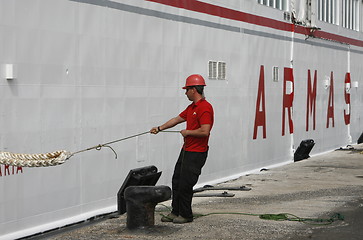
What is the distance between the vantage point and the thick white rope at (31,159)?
7.54m

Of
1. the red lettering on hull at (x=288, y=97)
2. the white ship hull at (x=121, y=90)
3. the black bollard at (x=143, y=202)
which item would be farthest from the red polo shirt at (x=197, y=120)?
the red lettering on hull at (x=288, y=97)

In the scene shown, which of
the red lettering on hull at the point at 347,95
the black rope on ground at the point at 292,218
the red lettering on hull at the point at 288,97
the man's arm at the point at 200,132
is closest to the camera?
the man's arm at the point at 200,132

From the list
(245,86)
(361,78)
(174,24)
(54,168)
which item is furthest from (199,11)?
(361,78)

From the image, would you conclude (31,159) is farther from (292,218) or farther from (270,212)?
(270,212)

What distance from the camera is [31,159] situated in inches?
310

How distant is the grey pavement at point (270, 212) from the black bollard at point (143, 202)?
Answer: 0.11 meters

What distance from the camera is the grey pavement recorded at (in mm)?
9039

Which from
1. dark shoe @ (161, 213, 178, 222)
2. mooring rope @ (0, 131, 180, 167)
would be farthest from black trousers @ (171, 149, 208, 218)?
mooring rope @ (0, 131, 180, 167)

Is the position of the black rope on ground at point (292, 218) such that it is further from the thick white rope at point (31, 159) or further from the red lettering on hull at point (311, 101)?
the red lettering on hull at point (311, 101)

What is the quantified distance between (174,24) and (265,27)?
181 inches

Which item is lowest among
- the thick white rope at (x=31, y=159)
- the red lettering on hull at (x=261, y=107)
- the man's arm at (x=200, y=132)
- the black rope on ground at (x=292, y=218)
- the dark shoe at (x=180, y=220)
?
the black rope on ground at (x=292, y=218)

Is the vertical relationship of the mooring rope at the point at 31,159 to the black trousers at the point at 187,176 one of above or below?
above

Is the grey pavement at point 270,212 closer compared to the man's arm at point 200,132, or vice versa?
the grey pavement at point 270,212

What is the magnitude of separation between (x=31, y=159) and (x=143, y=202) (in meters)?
1.77
